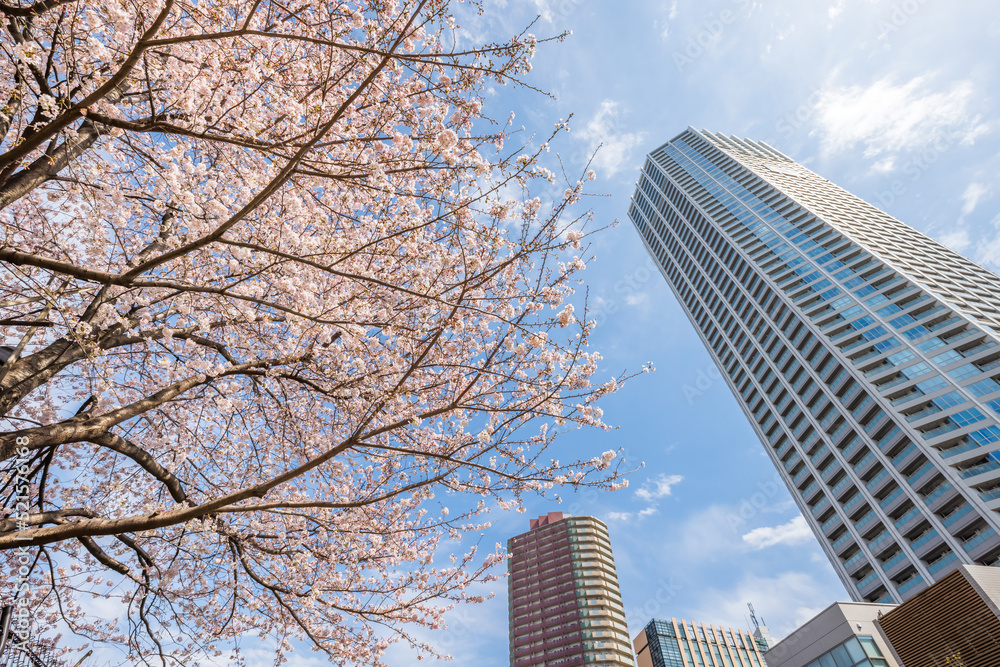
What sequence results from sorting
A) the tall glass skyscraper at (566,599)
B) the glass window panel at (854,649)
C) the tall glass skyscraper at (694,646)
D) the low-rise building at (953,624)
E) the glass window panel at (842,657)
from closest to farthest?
the low-rise building at (953,624) < the glass window panel at (854,649) < the glass window panel at (842,657) < the tall glass skyscraper at (566,599) < the tall glass skyscraper at (694,646)

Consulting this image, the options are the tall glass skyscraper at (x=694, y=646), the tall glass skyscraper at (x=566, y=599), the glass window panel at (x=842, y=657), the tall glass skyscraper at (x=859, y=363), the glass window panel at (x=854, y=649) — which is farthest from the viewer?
the tall glass skyscraper at (x=694, y=646)

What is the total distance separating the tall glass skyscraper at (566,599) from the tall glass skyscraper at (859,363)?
124 feet

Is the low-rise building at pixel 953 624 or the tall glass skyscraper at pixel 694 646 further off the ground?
the tall glass skyscraper at pixel 694 646

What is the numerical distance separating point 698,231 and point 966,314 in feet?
121

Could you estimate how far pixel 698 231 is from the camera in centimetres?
6988

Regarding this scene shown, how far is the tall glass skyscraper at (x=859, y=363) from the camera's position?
32.5 m

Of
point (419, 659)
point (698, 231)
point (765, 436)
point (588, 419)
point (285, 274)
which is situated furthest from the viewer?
point (698, 231)

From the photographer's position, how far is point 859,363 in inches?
1587

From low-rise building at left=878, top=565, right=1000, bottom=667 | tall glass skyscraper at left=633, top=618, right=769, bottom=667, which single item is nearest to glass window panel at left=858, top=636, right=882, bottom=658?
low-rise building at left=878, top=565, right=1000, bottom=667

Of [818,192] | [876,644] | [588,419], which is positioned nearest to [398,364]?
[588,419]

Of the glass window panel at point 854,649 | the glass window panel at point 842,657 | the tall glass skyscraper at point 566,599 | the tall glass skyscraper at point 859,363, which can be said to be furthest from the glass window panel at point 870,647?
the tall glass skyscraper at point 566,599

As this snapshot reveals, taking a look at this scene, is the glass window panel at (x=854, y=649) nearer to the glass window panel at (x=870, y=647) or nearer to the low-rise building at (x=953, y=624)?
the glass window panel at (x=870, y=647)

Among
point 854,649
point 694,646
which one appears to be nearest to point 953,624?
point 854,649

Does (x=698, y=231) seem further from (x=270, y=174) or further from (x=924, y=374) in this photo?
(x=270, y=174)
